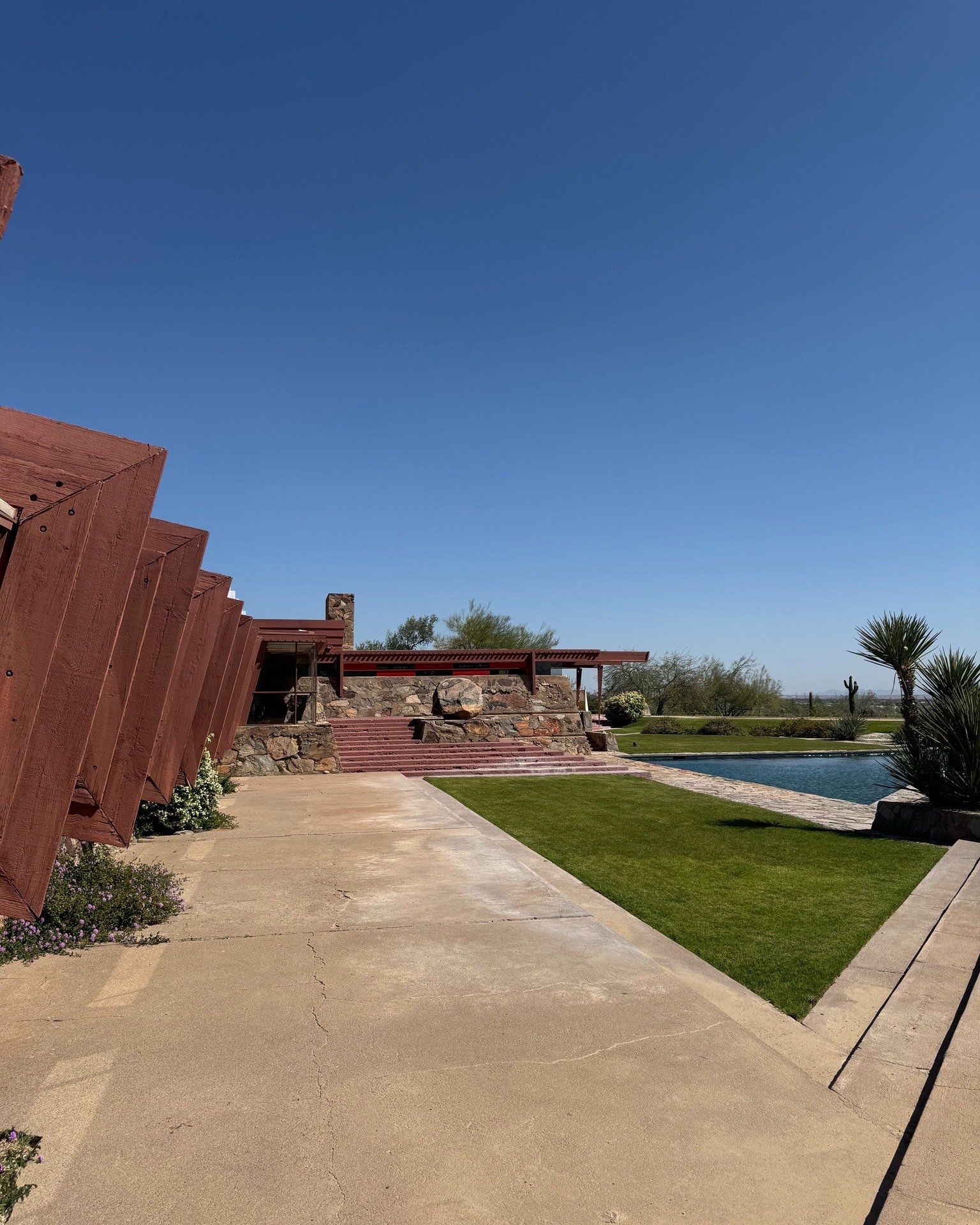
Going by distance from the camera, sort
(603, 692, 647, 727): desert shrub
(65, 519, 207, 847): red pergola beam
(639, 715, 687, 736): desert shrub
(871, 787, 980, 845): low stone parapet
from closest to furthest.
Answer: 1. (65, 519, 207, 847): red pergola beam
2. (871, 787, 980, 845): low stone parapet
3. (639, 715, 687, 736): desert shrub
4. (603, 692, 647, 727): desert shrub

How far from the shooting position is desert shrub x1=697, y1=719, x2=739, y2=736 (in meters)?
36.0

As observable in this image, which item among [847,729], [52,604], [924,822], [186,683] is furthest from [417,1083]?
[847,729]

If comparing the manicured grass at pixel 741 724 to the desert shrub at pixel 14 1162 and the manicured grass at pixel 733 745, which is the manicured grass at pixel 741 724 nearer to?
the manicured grass at pixel 733 745

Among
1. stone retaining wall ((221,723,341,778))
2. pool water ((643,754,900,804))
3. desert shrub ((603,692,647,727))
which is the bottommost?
stone retaining wall ((221,723,341,778))

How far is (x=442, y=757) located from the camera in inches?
749

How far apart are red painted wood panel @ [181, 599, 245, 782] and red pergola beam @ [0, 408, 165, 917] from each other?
20.2 feet

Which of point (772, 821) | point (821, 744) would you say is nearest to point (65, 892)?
point (772, 821)

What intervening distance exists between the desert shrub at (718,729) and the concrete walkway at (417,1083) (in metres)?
31.3

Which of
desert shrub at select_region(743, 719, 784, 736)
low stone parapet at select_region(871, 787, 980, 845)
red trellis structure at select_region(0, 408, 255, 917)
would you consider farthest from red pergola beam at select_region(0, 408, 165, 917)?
desert shrub at select_region(743, 719, 784, 736)

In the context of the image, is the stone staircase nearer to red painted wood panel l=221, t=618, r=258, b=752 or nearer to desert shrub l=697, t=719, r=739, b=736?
red painted wood panel l=221, t=618, r=258, b=752

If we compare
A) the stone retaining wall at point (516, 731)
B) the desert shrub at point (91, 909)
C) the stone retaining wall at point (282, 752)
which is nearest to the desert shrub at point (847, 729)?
the stone retaining wall at point (516, 731)

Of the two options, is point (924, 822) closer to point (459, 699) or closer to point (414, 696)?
point (459, 699)

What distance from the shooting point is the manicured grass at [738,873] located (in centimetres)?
541

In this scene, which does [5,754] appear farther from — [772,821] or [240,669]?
[240,669]
